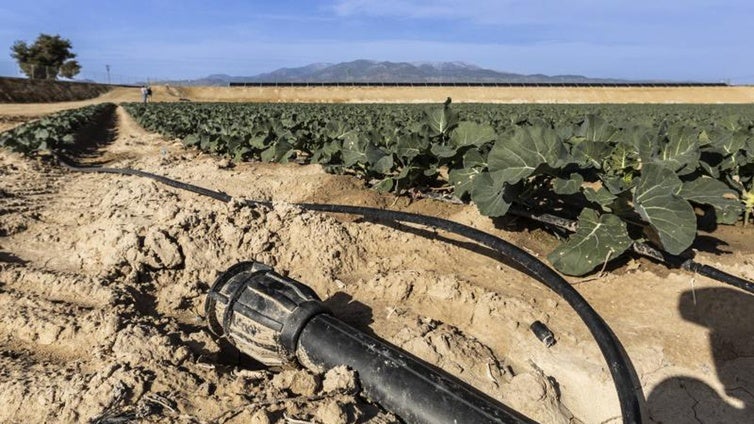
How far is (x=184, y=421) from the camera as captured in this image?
1.71 metres

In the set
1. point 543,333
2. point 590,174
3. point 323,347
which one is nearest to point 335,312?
point 323,347

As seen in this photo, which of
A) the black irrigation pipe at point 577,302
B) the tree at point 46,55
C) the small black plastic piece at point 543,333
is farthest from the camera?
the tree at point 46,55

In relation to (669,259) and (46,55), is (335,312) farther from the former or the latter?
(46,55)

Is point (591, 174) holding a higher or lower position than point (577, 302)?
higher

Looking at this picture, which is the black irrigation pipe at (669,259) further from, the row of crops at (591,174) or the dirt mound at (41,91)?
the dirt mound at (41,91)

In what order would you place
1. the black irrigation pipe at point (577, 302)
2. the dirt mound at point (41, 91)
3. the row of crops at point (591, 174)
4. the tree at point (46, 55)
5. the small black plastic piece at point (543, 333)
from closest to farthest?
the black irrigation pipe at point (577, 302) → the small black plastic piece at point (543, 333) → the row of crops at point (591, 174) → the dirt mound at point (41, 91) → the tree at point (46, 55)

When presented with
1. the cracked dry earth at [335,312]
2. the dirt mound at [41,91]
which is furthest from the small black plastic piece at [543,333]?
the dirt mound at [41,91]

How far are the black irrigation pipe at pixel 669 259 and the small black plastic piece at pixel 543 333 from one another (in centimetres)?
90

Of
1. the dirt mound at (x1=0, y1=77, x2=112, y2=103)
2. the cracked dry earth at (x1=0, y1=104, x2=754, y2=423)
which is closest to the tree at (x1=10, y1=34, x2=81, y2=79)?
the dirt mound at (x1=0, y1=77, x2=112, y2=103)

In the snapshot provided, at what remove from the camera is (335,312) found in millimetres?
2990

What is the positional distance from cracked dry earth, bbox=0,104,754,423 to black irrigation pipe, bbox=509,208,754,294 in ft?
0.34

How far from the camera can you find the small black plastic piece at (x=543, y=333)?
8.49 feet

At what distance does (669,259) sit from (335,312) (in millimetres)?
2255

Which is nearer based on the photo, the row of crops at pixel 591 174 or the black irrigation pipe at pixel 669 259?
the black irrigation pipe at pixel 669 259
